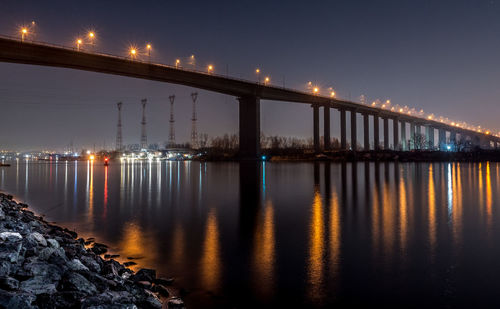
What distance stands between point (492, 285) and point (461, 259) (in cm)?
159

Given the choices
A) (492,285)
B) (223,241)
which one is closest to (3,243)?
(223,241)

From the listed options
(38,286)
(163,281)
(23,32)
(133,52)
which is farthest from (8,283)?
(133,52)

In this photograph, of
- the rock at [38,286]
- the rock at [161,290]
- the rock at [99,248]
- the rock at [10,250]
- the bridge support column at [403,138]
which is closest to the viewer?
the rock at [38,286]

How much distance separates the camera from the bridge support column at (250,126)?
81.6m

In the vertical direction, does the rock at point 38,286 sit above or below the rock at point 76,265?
above

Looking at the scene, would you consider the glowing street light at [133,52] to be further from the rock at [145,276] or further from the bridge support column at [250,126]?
the rock at [145,276]

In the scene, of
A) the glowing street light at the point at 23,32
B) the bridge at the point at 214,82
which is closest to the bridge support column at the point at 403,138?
the bridge at the point at 214,82

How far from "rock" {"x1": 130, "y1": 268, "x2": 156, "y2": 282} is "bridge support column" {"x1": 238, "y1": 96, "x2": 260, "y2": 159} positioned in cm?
7493

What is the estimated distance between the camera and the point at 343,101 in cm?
10600

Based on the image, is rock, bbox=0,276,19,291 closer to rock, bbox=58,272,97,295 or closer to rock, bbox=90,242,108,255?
rock, bbox=58,272,97,295

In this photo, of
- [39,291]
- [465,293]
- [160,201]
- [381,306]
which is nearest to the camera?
[39,291]

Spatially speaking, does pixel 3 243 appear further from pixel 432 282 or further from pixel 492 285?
pixel 492 285

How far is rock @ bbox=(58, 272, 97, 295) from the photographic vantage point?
502cm

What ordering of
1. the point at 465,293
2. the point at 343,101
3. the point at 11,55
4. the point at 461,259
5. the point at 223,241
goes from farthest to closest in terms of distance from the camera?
the point at 343,101
the point at 11,55
the point at 223,241
the point at 461,259
the point at 465,293
